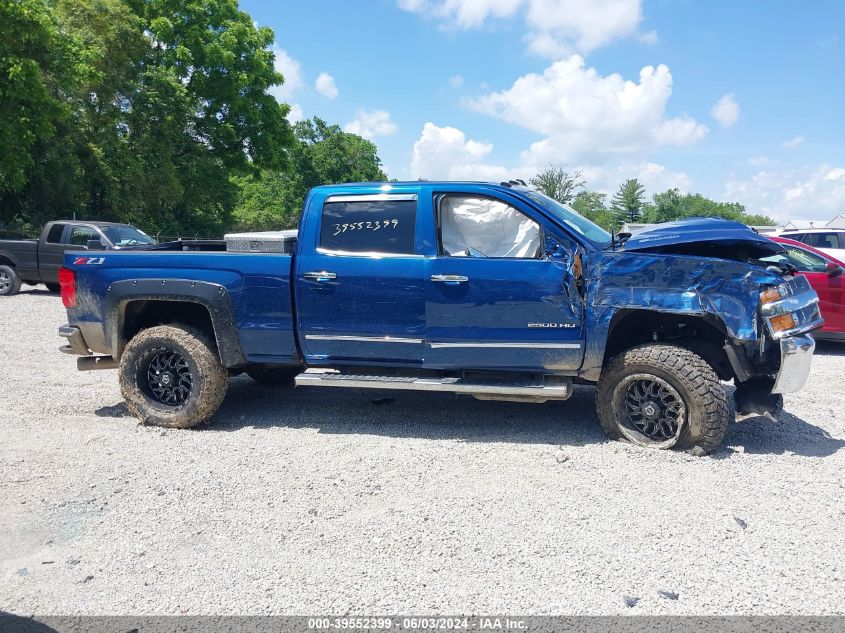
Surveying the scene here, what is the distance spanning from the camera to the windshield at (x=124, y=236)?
13508 mm

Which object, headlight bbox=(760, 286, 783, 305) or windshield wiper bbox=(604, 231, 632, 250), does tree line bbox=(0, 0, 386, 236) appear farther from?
headlight bbox=(760, 286, 783, 305)

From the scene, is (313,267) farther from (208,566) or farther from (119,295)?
(208,566)

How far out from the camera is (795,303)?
4.55 m

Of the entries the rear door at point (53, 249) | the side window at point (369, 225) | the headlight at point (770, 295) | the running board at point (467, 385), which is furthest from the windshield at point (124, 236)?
the headlight at point (770, 295)

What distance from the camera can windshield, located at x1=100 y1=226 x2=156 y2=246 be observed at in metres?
13.5

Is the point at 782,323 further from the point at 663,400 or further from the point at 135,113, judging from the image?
the point at 135,113

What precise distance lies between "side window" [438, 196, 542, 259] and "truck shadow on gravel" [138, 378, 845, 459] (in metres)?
1.51

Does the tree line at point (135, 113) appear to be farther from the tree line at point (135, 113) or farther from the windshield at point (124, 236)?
the windshield at point (124, 236)

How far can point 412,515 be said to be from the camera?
147 inches

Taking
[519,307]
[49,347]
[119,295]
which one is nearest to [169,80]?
[49,347]

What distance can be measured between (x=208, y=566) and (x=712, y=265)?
3.82 metres

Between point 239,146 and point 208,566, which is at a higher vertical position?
point 239,146

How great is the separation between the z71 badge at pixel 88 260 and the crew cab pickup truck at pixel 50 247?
881 centimetres

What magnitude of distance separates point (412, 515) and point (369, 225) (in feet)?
7.90
